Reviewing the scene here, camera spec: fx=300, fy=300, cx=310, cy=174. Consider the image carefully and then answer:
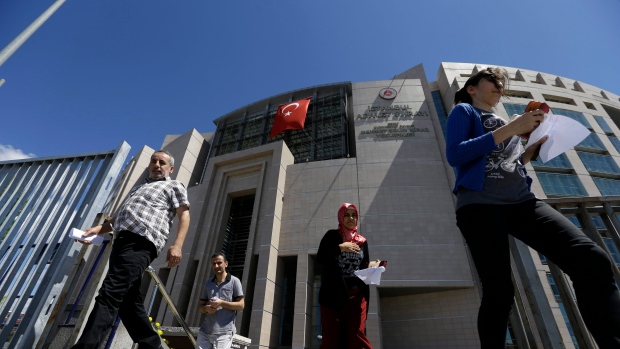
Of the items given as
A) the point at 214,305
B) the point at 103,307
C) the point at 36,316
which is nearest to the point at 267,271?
the point at 214,305

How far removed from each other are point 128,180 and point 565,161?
2756cm

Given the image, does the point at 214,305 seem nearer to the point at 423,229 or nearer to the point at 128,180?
the point at 423,229

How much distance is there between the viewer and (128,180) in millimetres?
19578

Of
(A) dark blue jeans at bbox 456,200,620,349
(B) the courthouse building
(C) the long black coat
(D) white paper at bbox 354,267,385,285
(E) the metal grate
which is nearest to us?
(A) dark blue jeans at bbox 456,200,620,349

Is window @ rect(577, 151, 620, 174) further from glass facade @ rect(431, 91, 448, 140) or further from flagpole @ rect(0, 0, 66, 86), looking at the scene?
flagpole @ rect(0, 0, 66, 86)

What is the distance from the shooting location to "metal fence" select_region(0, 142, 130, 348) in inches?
142

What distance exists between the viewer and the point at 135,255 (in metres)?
2.32

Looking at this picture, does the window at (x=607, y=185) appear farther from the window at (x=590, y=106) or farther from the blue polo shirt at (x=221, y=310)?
the blue polo shirt at (x=221, y=310)

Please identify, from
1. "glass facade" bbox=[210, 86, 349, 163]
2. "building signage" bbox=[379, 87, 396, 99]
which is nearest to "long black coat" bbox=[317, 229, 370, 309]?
"glass facade" bbox=[210, 86, 349, 163]

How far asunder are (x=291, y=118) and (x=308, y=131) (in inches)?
65.0

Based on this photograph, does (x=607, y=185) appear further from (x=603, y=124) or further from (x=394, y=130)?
(x=394, y=130)

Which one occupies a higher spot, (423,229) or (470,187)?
(423,229)

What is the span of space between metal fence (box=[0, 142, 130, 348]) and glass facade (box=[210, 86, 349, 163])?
13550 millimetres

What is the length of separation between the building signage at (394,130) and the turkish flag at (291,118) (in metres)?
4.06
